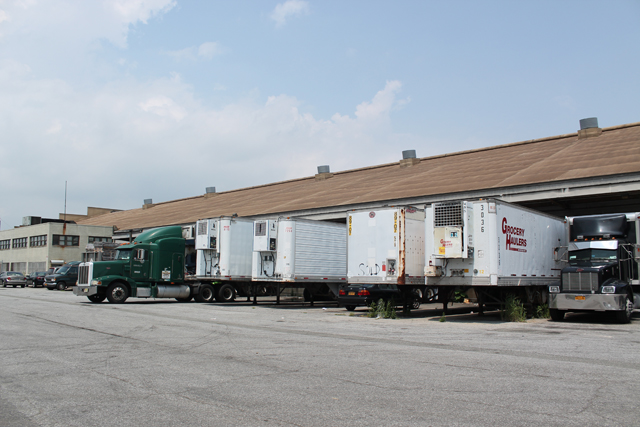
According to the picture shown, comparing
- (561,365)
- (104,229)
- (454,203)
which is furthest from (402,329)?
(104,229)

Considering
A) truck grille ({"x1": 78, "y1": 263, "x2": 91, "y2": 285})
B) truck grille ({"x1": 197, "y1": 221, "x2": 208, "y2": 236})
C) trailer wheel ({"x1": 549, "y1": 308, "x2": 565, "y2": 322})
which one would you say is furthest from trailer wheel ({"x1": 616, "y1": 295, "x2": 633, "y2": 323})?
truck grille ({"x1": 78, "y1": 263, "x2": 91, "y2": 285})

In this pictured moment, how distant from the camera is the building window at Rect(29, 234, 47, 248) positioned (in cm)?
5547

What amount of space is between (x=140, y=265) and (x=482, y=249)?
16.7 m

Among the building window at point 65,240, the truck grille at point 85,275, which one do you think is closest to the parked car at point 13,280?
the building window at point 65,240

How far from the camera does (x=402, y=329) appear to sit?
1434 centimetres

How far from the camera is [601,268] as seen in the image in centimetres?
1548

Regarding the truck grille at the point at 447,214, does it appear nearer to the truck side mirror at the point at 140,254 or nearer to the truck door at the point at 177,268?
the truck door at the point at 177,268

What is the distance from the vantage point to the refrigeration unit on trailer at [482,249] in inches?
620

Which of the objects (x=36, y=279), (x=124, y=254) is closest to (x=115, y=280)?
(x=124, y=254)

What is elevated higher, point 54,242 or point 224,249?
point 54,242

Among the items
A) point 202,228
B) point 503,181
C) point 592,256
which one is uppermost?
point 503,181

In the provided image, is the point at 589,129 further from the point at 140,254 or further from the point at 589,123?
the point at 140,254

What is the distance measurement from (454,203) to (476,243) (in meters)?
1.40

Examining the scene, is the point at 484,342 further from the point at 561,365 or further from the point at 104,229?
the point at 104,229
